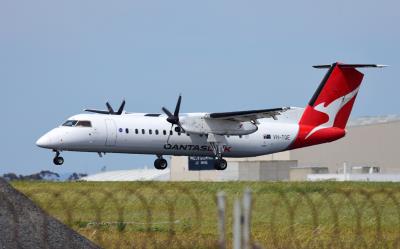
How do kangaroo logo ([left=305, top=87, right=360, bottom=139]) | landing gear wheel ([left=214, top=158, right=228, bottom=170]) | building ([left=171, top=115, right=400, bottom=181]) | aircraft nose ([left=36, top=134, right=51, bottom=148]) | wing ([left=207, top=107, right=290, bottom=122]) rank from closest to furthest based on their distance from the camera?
aircraft nose ([left=36, top=134, right=51, bottom=148]) < wing ([left=207, top=107, right=290, bottom=122]) < landing gear wheel ([left=214, top=158, right=228, bottom=170]) < kangaroo logo ([left=305, top=87, right=360, bottom=139]) < building ([left=171, top=115, right=400, bottom=181])

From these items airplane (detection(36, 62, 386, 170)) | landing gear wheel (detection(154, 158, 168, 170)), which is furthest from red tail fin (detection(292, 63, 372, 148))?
landing gear wheel (detection(154, 158, 168, 170))

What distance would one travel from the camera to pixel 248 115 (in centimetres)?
4419

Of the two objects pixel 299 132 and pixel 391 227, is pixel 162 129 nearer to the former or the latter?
pixel 299 132

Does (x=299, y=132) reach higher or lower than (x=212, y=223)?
higher

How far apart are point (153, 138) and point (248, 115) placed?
452cm

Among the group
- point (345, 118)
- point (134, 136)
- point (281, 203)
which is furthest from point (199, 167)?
point (281, 203)

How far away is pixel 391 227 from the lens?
20922 mm

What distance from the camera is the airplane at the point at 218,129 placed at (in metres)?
41.8

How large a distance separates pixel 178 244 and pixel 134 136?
2548cm

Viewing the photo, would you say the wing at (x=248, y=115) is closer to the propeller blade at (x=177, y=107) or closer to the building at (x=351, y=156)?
the propeller blade at (x=177, y=107)

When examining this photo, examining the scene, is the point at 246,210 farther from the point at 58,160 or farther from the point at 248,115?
the point at 248,115

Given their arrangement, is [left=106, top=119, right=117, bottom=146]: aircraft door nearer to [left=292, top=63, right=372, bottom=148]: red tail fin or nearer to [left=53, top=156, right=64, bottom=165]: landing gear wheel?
[left=53, top=156, right=64, bottom=165]: landing gear wheel

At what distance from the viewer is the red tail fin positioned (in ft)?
156

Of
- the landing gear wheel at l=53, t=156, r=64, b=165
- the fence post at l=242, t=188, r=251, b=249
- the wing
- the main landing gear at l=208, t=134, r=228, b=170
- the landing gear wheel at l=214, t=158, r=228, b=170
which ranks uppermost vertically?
the wing
